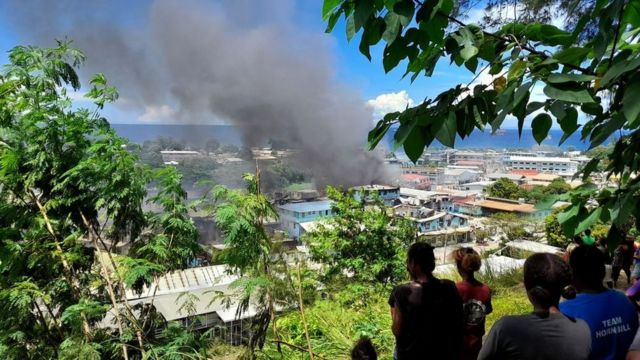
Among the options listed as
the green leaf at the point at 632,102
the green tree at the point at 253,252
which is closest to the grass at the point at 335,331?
the green tree at the point at 253,252

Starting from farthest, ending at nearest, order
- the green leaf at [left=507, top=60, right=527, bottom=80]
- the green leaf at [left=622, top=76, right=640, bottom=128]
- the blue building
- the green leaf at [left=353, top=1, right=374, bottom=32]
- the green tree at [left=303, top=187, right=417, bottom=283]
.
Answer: the green tree at [left=303, top=187, right=417, bottom=283]
the blue building
the green leaf at [left=507, top=60, right=527, bottom=80]
the green leaf at [left=353, top=1, right=374, bottom=32]
the green leaf at [left=622, top=76, right=640, bottom=128]

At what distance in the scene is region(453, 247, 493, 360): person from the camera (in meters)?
2.06

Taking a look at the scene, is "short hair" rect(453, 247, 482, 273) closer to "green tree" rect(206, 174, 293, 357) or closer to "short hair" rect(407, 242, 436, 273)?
"short hair" rect(407, 242, 436, 273)

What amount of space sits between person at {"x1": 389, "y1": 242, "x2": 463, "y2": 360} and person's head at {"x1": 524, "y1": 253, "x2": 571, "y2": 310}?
0.45 metres

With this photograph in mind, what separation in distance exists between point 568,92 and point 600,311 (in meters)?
1.29

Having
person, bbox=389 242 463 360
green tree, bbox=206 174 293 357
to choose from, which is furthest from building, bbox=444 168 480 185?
person, bbox=389 242 463 360

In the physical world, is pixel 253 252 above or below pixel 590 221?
below

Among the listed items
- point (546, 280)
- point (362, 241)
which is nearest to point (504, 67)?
point (546, 280)

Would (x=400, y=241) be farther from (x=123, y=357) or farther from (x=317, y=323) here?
(x=123, y=357)

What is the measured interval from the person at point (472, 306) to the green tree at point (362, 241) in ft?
20.3

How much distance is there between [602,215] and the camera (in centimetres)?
100

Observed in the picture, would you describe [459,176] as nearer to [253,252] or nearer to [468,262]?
A: [468,262]

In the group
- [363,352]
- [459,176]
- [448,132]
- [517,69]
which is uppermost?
[517,69]

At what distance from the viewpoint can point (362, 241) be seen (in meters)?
8.65
